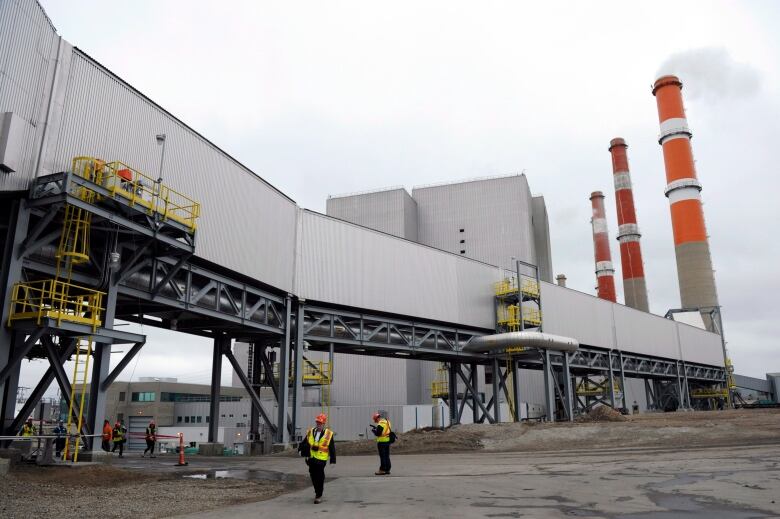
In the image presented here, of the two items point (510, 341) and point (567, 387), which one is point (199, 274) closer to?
point (510, 341)

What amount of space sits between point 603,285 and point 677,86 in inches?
Result: 894

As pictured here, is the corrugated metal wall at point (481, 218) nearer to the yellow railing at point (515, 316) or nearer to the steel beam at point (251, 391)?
the yellow railing at point (515, 316)

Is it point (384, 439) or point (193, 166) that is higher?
point (193, 166)

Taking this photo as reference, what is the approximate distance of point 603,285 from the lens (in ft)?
219

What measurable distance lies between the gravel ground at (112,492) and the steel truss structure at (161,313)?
2755 millimetres

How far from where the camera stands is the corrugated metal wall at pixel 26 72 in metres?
13.1

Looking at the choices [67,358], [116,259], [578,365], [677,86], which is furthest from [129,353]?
[677,86]

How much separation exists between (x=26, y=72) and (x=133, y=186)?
11.8ft

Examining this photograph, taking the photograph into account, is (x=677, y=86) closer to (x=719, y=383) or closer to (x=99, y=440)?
(x=719, y=383)

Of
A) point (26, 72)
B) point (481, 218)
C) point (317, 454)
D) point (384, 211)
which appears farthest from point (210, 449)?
point (481, 218)

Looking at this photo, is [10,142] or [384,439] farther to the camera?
[10,142]

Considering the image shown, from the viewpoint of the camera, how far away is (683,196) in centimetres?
5662

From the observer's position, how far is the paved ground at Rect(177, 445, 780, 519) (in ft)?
23.3

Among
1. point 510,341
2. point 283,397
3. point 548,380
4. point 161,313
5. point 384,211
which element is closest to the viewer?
point 161,313
